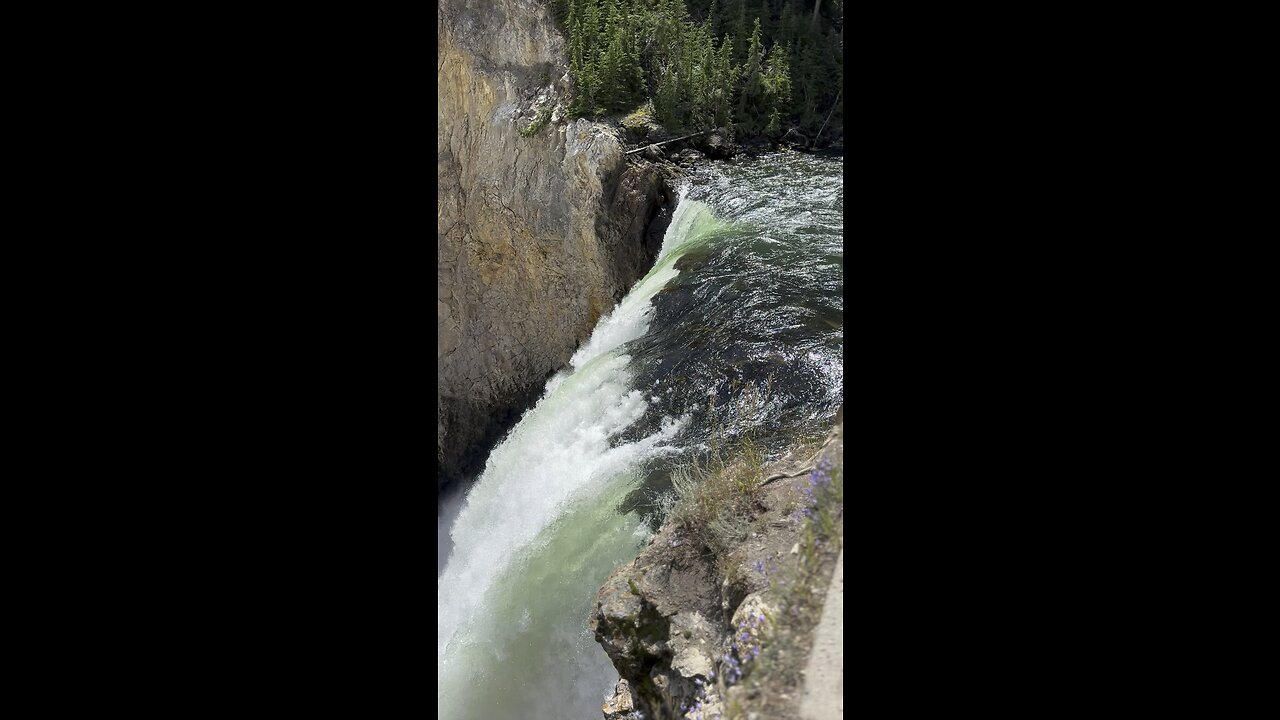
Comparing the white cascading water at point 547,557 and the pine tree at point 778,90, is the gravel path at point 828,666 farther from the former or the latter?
the pine tree at point 778,90

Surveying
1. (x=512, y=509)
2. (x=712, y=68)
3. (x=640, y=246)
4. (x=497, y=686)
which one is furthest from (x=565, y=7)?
(x=497, y=686)

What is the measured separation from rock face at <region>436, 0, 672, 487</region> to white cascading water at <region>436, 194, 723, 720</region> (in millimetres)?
3582

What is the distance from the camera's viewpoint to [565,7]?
12250 mm

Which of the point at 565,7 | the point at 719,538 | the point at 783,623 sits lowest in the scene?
the point at 719,538

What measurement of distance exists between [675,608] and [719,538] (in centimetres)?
37

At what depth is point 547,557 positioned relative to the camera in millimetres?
5363

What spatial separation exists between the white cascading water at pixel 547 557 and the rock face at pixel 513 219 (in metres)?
3.58

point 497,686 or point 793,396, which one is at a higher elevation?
point 793,396

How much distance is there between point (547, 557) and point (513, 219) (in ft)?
25.8

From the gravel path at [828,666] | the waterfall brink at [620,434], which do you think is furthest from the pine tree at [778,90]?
the gravel path at [828,666]

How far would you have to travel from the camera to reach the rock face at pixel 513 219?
11227 millimetres

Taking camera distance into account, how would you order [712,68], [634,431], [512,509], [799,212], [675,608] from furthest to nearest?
[712,68], [799,212], [512,509], [634,431], [675,608]

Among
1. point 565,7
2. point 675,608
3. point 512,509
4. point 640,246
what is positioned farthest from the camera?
point 565,7
